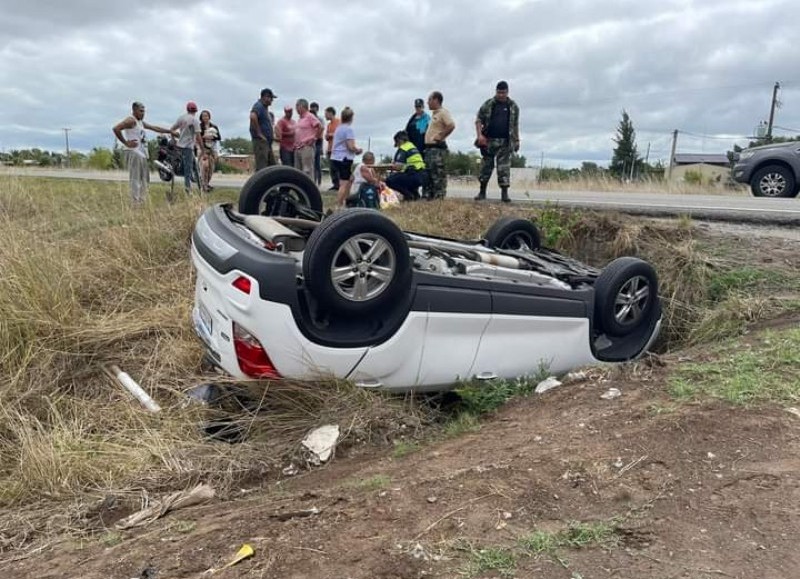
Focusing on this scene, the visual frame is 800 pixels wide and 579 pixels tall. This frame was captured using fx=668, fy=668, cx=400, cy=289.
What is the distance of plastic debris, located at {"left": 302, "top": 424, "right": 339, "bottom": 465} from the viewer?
11.0 feet

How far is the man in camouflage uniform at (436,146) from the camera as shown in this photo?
Result: 31.2ft

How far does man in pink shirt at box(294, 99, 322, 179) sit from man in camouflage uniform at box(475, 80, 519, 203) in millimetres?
3080

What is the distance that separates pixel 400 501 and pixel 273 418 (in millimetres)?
1323

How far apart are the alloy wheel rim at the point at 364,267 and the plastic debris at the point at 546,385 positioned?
1200 mm

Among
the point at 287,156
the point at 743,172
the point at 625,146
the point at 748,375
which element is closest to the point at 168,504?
the point at 748,375

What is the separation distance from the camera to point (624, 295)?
4.61 meters

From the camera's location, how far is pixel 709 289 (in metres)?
5.91

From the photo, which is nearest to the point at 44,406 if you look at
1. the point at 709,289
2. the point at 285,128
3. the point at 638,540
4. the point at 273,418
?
the point at 273,418

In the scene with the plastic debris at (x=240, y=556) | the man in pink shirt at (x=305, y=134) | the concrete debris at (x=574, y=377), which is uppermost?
the man in pink shirt at (x=305, y=134)

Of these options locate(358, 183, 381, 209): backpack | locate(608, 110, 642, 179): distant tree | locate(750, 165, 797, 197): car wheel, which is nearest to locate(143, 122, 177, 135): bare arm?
locate(358, 183, 381, 209): backpack

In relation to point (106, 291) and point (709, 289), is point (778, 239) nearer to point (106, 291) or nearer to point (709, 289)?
point (709, 289)

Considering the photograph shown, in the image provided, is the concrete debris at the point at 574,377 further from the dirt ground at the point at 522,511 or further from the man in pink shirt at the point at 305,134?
the man in pink shirt at the point at 305,134

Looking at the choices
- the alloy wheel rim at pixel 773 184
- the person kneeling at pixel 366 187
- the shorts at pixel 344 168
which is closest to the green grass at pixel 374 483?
the person kneeling at pixel 366 187

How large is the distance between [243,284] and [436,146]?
677 centimetres
